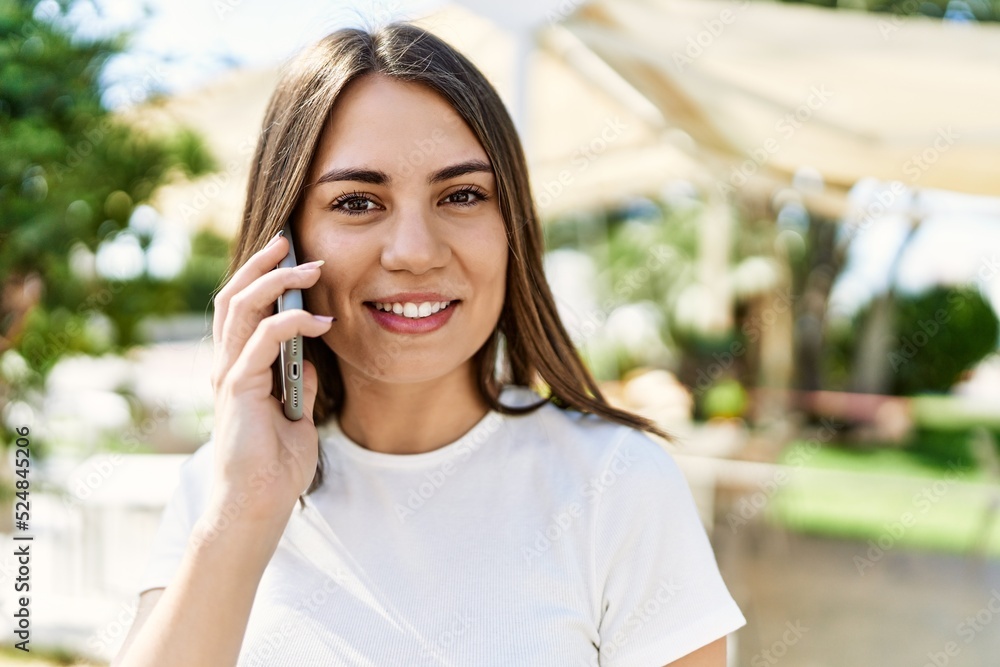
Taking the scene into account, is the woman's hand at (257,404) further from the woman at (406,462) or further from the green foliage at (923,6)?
the green foliage at (923,6)

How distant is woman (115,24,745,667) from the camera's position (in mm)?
1373

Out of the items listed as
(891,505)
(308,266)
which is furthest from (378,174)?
(891,505)

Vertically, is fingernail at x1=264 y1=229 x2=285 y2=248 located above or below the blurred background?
above

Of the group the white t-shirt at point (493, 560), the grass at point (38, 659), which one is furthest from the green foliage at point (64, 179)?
the white t-shirt at point (493, 560)

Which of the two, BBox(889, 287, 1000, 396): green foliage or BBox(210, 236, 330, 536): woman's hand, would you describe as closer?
BBox(210, 236, 330, 536): woman's hand

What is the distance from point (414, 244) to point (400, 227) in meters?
0.05

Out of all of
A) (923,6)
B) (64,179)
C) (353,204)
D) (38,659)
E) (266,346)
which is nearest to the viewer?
(266,346)

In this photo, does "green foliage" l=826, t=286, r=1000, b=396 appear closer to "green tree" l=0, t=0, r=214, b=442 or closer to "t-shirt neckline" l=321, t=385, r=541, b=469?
"green tree" l=0, t=0, r=214, b=442

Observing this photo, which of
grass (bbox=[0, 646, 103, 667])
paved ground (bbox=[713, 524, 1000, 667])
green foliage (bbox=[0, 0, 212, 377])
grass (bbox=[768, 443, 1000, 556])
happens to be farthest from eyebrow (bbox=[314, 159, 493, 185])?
grass (bbox=[768, 443, 1000, 556])

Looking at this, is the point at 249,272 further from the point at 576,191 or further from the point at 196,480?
the point at 576,191

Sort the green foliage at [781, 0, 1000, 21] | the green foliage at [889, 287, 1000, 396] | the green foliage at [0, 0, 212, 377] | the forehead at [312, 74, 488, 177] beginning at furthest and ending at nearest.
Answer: the green foliage at [889, 287, 1000, 396], the green foliage at [781, 0, 1000, 21], the green foliage at [0, 0, 212, 377], the forehead at [312, 74, 488, 177]

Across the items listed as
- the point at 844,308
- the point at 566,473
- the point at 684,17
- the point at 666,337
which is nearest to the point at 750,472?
the point at 684,17

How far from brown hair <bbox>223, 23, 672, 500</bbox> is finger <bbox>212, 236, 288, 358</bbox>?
80 mm

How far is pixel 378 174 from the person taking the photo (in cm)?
145
